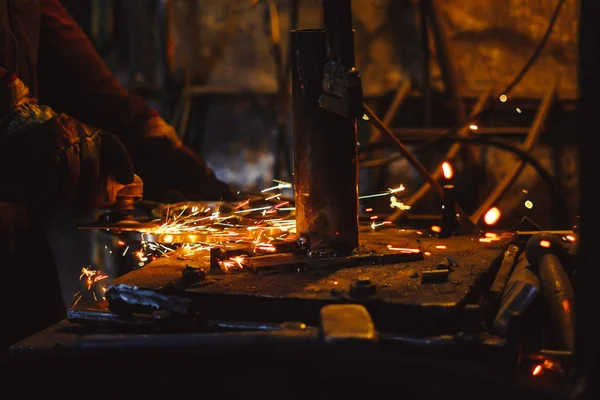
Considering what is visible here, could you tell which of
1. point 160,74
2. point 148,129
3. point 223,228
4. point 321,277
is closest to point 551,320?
point 321,277

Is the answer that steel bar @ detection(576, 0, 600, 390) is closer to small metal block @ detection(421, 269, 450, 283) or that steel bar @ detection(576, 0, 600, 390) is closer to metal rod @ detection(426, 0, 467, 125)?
small metal block @ detection(421, 269, 450, 283)

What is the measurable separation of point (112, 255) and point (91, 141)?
2.73 feet

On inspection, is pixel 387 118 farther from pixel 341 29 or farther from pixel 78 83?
pixel 341 29

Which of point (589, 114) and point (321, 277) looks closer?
point (589, 114)

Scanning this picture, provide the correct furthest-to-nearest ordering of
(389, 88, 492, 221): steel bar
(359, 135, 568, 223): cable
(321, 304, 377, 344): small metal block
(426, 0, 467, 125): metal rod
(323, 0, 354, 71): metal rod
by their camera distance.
Result: (426, 0, 467, 125): metal rod → (359, 135, 568, 223): cable → (389, 88, 492, 221): steel bar → (323, 0, 354, 71): metal rod → (321, 304, 377, 344): small metal block

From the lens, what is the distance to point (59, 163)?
11.2 ft

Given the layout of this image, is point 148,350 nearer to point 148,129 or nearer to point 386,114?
point 148,129

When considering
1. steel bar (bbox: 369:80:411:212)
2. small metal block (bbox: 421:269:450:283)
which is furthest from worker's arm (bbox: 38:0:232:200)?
small metal block (bbox: 421:269:450:283)

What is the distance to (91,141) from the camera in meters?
3.55

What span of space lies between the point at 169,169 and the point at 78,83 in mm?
766

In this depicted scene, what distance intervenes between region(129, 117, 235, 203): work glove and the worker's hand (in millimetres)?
1200

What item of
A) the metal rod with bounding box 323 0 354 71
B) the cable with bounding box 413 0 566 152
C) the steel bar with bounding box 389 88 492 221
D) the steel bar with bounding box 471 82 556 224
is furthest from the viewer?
the cable with bounding box 413 0 566 152

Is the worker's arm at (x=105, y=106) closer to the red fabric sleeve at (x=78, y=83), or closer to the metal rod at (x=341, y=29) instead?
the red fabric sleeve at (x=78, y=83)

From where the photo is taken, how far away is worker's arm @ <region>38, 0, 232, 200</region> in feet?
15.9
